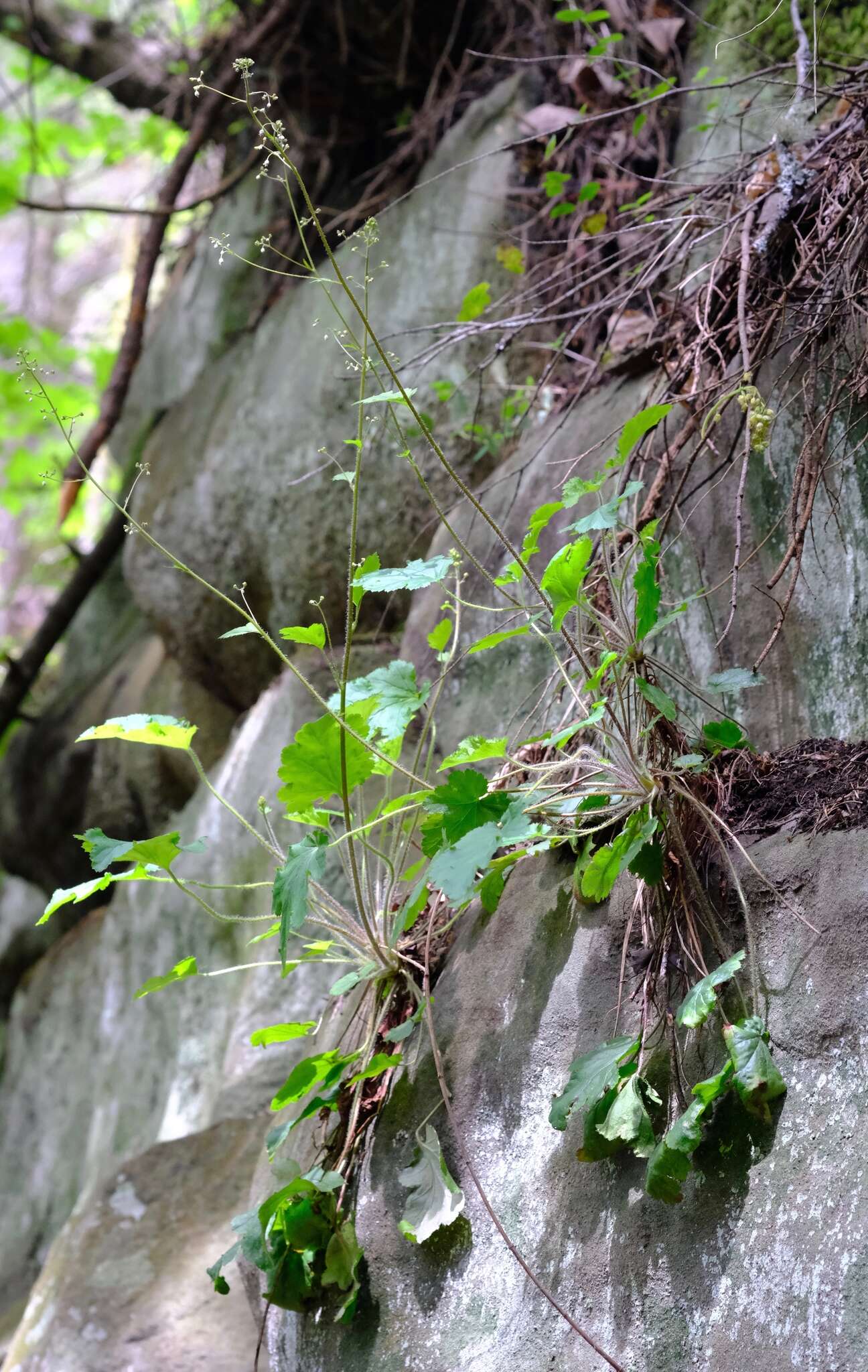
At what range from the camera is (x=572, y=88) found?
10.3ft

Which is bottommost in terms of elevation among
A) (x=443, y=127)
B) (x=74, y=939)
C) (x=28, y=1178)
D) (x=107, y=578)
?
(x=28, y=1178)

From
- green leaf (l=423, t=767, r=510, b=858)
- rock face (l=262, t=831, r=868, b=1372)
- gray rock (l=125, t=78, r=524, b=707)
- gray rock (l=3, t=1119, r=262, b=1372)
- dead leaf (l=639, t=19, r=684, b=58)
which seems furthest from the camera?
gray rock (l=125, t=78, r=524, b=707)

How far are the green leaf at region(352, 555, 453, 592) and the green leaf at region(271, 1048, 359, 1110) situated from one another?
0.77 meters

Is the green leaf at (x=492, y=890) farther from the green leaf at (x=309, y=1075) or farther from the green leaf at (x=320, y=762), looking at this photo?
the green leaf at (x=309, y=1075)

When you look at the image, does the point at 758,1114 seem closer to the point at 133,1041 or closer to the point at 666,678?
Result: the point at 666,678

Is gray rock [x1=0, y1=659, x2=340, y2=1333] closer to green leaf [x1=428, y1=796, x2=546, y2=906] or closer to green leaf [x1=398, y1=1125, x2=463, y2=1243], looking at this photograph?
green leaf [x1=398, y1=1125, x2=463, y2=1243]

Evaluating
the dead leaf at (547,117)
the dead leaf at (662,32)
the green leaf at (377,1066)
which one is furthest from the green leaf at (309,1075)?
the dead leaf at (662,32)

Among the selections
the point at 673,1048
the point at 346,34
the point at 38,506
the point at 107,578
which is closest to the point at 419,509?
the point at 346,34

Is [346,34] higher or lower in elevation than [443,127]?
higher

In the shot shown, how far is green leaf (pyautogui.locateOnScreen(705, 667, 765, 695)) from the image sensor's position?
1.63 m

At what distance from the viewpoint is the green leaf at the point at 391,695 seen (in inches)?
67.7

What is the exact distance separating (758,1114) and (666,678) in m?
0.83

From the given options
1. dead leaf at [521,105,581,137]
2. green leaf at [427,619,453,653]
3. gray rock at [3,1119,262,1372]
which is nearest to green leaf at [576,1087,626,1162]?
green leaf at [427,619,453,653]

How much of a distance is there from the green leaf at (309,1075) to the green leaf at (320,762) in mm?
428
